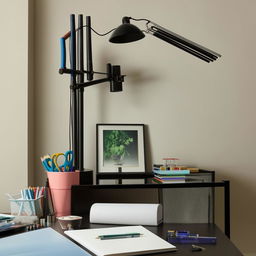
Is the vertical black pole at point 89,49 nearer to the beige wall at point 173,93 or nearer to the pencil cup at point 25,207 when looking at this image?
the beige wall at point 173,93

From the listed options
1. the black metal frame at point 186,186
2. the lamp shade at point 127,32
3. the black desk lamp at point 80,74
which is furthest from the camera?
the black desk lamp at point 80,74

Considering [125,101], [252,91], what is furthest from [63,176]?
[252,91]

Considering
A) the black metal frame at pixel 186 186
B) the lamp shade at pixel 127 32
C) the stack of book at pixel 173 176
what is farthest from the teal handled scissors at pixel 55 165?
the lamp shade at pixel 127 32

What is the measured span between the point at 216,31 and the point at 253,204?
3.01 feet

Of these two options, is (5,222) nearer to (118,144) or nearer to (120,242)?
(120,242)

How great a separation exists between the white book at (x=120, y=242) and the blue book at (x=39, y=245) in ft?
0.10

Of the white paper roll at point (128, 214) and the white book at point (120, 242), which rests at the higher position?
the white paper roll at point (128, 214)

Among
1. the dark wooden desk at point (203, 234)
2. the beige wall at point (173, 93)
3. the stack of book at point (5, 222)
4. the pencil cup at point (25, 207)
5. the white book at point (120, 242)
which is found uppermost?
the beige wall at point (173, 93)

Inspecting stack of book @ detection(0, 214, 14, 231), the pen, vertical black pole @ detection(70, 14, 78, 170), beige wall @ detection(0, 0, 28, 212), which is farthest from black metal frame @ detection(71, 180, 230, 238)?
beige wall @ detection(0, 0, 28, 212)

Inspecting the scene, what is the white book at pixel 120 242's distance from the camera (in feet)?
3.08

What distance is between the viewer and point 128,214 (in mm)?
1275

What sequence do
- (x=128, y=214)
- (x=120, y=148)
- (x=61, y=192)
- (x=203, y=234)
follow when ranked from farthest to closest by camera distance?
(x=120, y=148), (x=61, y=192), (x=128, y=214), (x=203, y=234)

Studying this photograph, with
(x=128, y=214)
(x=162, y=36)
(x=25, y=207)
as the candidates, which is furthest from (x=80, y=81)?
(x=128, y=214)

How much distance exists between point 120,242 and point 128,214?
26cm
